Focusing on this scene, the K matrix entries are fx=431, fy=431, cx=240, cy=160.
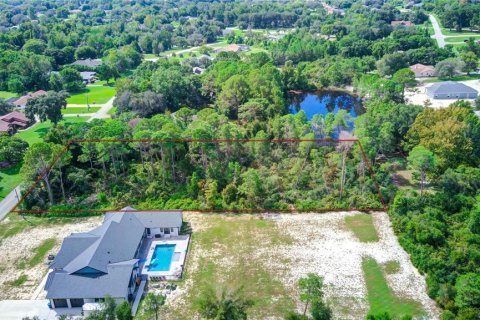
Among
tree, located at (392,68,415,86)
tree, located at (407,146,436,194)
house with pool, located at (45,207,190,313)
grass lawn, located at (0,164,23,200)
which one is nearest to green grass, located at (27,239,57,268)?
house with pool, located at (45,207,190,313)

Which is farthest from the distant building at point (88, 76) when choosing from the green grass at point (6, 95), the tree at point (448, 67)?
the tree at point (448, 67)

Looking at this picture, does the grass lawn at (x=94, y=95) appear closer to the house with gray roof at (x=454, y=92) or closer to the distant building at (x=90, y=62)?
the distant building at (x=90, y=62)

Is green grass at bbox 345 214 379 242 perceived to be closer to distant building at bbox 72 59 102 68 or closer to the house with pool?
the house with pool

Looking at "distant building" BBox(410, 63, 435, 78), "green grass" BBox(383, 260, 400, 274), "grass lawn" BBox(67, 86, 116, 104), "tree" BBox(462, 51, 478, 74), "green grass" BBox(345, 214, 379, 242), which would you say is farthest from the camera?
"distant building" BBox(410, 63, 435, 78)

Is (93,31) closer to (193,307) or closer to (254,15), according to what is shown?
(254,15)

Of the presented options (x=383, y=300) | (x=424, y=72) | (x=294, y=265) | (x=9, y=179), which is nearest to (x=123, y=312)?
(x=294, y=265)

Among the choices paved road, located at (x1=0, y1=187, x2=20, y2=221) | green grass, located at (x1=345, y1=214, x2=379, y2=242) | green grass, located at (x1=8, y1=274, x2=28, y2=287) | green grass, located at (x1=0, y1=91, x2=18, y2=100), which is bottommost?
green grass, located at (x1=8, y1=274, x2=28, y2=287)

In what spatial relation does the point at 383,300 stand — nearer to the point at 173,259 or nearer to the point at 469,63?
the point at 173,259
